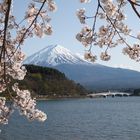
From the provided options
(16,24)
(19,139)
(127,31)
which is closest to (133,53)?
(127,31)

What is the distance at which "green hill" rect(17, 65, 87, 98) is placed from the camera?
103250mm

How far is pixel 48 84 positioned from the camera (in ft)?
354

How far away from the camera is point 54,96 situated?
4294 inches

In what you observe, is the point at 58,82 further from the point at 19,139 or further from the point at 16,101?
the point at 16,101

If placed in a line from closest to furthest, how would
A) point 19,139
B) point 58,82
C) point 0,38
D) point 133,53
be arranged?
point 133,53
point 0,38
point 19,139
point 58,82

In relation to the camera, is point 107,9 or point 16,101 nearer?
point 107,9

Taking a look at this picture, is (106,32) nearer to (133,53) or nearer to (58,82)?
(133,53)

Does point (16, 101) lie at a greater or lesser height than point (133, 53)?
lesser

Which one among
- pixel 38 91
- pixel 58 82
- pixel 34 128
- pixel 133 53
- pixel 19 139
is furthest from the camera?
pixel 58 82

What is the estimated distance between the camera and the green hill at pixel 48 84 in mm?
103250

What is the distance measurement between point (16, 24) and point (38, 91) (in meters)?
99.7

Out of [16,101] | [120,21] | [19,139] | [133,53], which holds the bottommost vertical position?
[19,139]

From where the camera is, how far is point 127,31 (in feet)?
11.2

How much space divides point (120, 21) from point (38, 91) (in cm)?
10043
